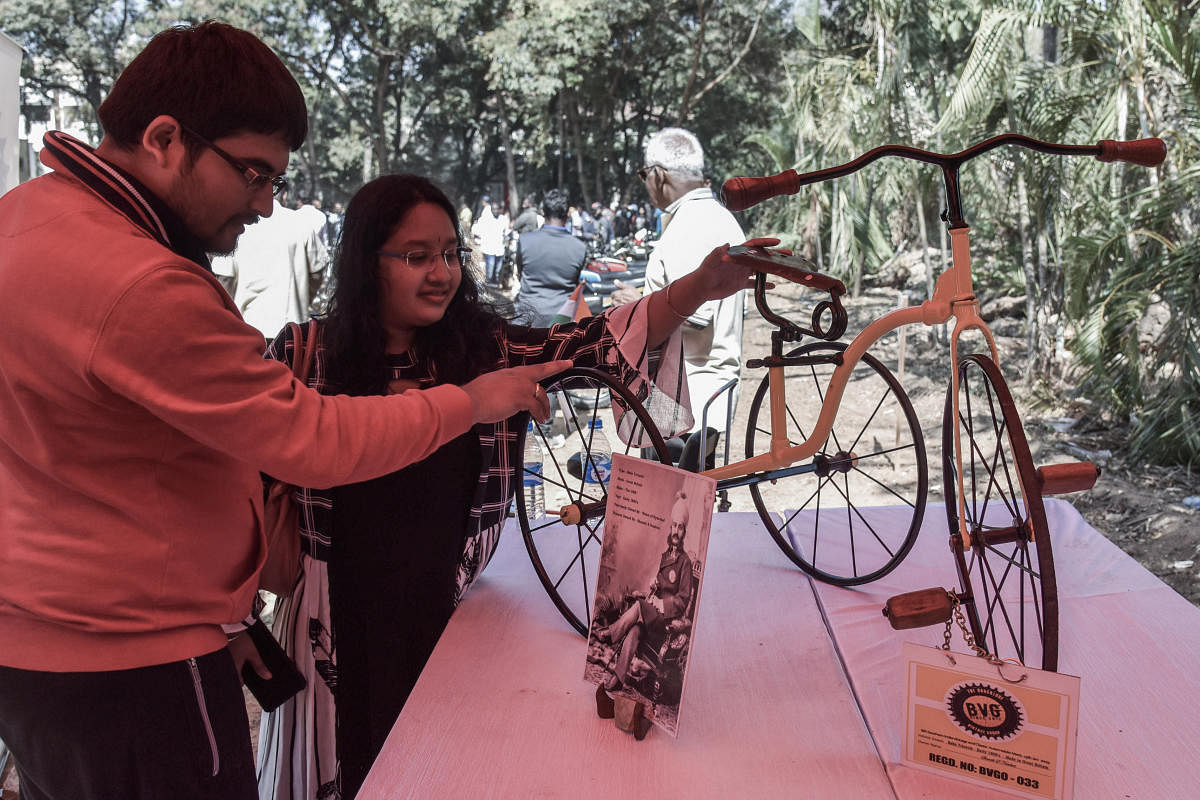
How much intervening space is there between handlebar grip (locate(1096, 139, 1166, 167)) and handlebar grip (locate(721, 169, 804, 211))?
17.2 inches

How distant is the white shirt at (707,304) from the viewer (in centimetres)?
321

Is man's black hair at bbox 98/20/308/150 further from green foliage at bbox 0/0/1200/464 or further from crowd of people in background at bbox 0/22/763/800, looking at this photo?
green foliage at bbox 0/0/1200/464

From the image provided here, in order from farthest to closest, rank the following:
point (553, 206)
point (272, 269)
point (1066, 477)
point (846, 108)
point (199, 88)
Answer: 1. point (846, 108)
2. point (553, 206)
3. point (272, 269)
4. point (1066, 477)
5. point (199, 88)

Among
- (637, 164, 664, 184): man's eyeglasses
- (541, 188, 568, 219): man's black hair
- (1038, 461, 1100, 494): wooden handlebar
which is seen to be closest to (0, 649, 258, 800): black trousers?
(1038, 461, 1100, 494): wooden handlebar

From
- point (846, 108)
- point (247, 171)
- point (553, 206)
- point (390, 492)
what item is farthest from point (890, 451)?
point (846, 108)

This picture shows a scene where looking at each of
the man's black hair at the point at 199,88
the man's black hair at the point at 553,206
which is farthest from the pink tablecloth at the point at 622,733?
the man's black hair at the point at 553,206

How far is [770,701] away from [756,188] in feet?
2.54

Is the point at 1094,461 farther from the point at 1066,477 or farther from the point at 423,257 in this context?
the point at 423,257

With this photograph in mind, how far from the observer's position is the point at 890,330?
1458mm

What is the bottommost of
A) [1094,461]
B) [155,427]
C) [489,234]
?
[1094,461]

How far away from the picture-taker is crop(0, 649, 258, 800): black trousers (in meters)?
1.09

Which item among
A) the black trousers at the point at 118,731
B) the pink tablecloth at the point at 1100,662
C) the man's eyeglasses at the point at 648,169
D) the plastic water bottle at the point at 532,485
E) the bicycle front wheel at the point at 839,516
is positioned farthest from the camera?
the man's eyeglasses at the point at 648,169

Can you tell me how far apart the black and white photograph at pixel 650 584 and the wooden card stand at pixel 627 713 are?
0.5 inches

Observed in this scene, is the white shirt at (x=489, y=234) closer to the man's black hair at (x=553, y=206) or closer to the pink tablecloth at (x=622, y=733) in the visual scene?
the man's black hair at (x=553, y=206)
